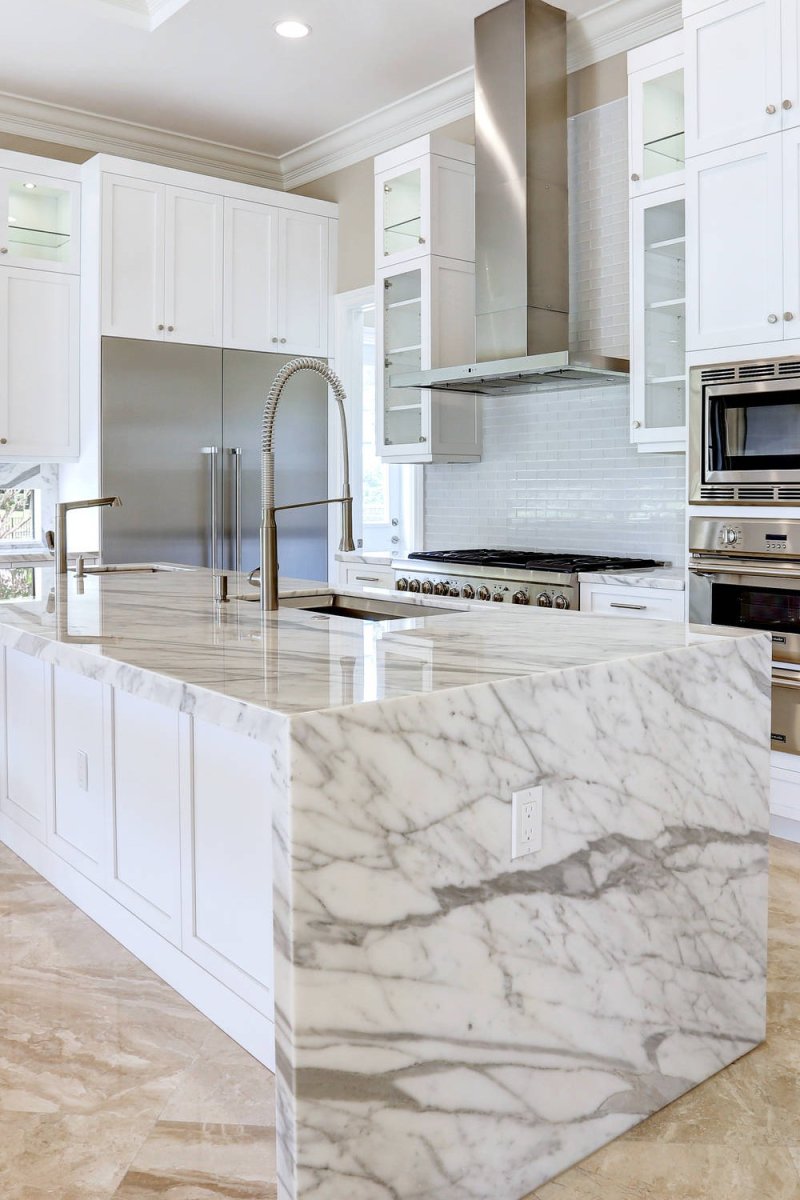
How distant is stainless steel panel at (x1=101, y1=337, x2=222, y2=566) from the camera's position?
5.11 m

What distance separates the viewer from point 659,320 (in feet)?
12.7

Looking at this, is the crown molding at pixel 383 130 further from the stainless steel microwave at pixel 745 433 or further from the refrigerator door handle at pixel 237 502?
the stainless steel microwave at pixel 745 433

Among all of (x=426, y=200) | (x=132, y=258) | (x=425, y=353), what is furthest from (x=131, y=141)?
(x=425, y=353)

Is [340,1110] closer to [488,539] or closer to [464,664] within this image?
[464,664]

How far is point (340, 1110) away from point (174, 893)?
99 centimetres

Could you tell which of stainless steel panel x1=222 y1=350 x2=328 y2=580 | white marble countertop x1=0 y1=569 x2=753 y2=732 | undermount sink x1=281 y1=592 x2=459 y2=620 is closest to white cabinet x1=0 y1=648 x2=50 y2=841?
white marble countertop x1=0 y1=569 x2=753 y2=732

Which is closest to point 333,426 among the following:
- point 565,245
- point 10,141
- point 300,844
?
point 565,245

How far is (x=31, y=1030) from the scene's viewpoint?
2.16 metres

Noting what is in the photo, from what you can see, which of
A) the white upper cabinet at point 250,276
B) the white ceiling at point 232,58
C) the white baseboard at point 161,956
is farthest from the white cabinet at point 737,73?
the white baseboard at point 161,956

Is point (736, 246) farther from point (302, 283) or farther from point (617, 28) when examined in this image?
point (302, 283)

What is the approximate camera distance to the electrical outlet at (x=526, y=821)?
160 centimetres

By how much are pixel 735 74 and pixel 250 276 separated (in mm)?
2906

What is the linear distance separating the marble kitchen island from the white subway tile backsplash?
7.08 ft

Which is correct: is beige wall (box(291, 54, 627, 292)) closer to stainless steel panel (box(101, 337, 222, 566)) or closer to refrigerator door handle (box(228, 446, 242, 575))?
stainless steel panel (box(101, 337, 222, 566))
